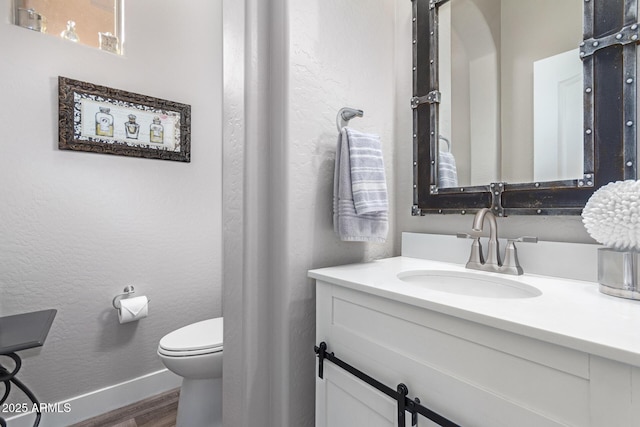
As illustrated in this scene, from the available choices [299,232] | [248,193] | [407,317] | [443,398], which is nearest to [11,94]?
[248,193]

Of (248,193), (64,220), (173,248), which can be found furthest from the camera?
(173,248)

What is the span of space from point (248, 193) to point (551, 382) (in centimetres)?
85

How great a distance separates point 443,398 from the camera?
2.04 ft

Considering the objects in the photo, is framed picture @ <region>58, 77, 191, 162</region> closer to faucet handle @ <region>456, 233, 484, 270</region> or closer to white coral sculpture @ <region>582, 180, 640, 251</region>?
faucet handle @ <region>456, 233, 484, 270</region>

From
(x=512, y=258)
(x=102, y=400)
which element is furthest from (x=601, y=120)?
(x=102, y=400)

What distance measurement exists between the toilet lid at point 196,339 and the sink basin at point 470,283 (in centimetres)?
100

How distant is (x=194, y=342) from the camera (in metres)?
1.45

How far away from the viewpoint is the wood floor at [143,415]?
1599 millimetres

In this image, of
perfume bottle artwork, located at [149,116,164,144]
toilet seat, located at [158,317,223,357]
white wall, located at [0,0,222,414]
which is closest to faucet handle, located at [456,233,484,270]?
toilet seat, located at [158,317,223,357]

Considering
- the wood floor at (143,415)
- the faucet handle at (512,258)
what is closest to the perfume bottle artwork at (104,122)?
the wood floor at (143,415)

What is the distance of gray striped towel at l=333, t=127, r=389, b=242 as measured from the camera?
3.30ft

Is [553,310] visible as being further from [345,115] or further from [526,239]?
[345,115]

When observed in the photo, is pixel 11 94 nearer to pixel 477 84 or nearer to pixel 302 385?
pixel 302 385

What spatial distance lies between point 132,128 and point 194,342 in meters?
1.27
